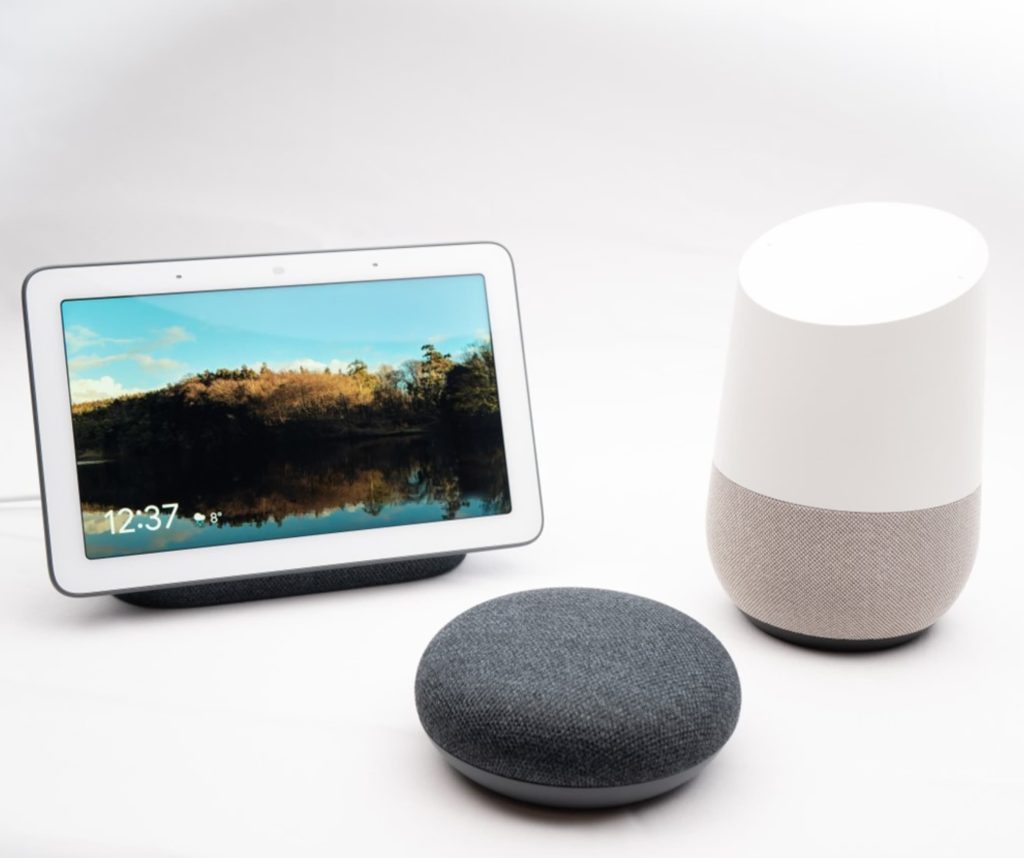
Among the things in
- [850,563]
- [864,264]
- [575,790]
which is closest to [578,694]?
[575,790]

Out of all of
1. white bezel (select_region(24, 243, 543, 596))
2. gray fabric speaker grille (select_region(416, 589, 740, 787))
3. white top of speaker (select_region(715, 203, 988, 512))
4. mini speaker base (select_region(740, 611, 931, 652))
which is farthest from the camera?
white bezel (select_region(24, 243, 543, 596))

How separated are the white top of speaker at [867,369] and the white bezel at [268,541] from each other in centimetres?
37

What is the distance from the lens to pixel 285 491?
1500 mm

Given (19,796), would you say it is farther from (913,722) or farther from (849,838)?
(913,722)

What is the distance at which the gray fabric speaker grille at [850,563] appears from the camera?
127cm

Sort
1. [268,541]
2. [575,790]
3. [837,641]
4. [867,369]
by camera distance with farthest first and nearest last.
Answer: [268,541]
[837,641]
[867,369]
[575,790]

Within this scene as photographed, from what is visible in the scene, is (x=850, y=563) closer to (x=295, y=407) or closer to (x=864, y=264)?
(x=864, y=264)

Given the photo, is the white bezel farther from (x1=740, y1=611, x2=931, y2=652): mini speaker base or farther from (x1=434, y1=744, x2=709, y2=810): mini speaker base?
(x1=434, y1=744, x2=709, y2=810): mini speaker base

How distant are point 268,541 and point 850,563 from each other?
71 cm

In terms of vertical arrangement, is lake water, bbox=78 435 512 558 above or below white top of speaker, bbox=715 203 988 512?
below

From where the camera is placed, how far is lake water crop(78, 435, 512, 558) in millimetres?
1447

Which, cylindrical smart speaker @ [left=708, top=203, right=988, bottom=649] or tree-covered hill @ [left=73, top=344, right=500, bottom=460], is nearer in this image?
cylindrical smart speaker @ [left=708, top=203, right=988, bottom=649]

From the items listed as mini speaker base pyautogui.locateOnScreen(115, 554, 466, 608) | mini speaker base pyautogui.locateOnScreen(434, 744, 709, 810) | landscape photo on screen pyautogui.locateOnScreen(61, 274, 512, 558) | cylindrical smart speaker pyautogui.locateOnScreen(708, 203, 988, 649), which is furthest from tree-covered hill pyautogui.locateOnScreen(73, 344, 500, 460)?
mini speaker base pyautogui.locateOnScreen(434, 744, 709, 810)

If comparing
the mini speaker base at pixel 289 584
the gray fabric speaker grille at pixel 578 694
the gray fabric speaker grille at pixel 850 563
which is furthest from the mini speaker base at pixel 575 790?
the mini speaker base at pixel 289 584
